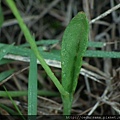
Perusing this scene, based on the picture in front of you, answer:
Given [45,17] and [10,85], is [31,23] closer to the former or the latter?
[45,17]

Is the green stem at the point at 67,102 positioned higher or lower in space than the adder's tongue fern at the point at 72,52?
lower

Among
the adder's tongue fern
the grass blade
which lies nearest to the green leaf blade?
the adder's tongue fern

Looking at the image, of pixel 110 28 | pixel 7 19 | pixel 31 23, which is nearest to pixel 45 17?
pixel 31 23

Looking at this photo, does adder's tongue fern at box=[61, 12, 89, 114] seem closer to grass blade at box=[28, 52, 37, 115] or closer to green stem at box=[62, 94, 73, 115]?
green stem at box=[62, 94, 73, 115]

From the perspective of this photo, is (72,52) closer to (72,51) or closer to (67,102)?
(72,51)

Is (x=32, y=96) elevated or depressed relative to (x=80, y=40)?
depressed

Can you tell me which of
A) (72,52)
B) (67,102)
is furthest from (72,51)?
(67,102)

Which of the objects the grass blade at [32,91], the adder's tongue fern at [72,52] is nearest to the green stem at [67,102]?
the adder's tongue fern at [72,52]

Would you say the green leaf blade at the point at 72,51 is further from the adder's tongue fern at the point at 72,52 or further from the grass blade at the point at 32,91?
the grass blade at the point at 32,91
